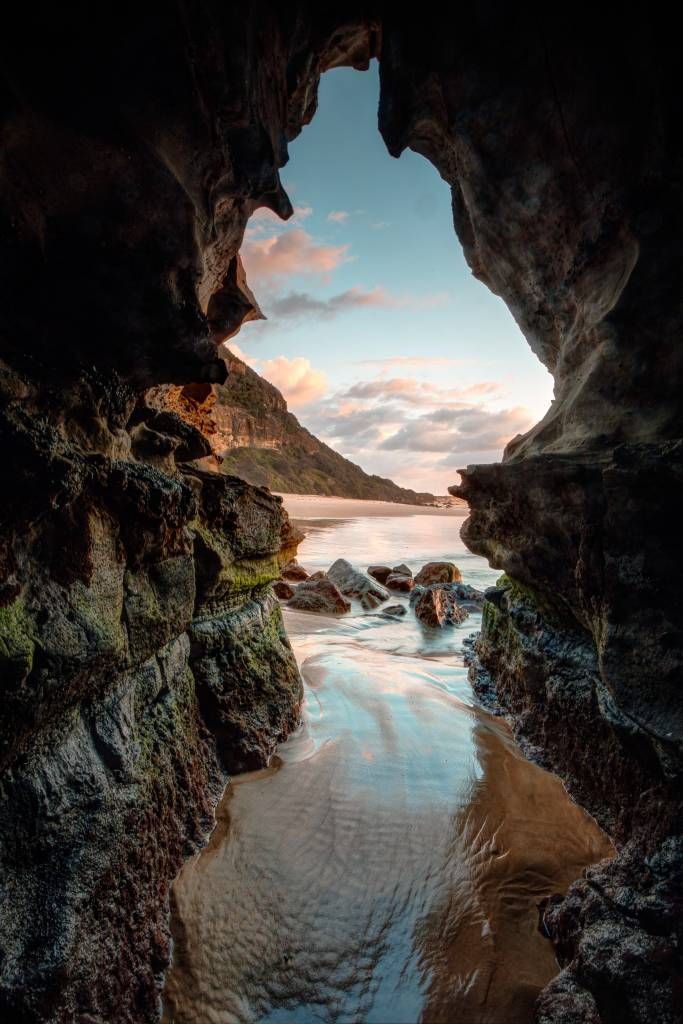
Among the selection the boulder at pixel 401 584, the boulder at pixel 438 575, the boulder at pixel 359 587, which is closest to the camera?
the boulder at pixel 359 587

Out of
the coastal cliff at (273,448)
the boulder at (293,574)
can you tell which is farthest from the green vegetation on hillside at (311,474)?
the boulder at (293,574)

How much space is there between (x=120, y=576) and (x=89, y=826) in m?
1.07

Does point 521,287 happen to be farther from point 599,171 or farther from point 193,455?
point 193,455

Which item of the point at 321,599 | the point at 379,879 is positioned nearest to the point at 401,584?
the point at 321,599

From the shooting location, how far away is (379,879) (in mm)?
2355

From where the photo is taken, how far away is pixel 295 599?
7883mm

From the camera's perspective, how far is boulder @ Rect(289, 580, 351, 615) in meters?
7.69

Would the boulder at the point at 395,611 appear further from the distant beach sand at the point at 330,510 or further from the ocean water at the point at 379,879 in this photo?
the distant beach sand at the point at 330,510

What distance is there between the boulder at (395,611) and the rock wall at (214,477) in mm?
3657

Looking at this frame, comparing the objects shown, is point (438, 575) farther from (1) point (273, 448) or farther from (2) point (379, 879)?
(1) point (273, 448)

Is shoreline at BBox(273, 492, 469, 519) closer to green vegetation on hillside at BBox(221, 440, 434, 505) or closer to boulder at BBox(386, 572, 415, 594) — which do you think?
green vegetation on hillside at BBox(221, 440, 434, 505)

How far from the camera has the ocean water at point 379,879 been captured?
186 cm

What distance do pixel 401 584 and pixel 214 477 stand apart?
6.97 meters

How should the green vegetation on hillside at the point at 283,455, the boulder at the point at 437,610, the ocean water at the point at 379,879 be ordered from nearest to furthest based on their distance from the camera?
the ocean water at the point at 379,879, the boulder at the point at 437,610, the green vegetation on hillside at the point at 283,455
